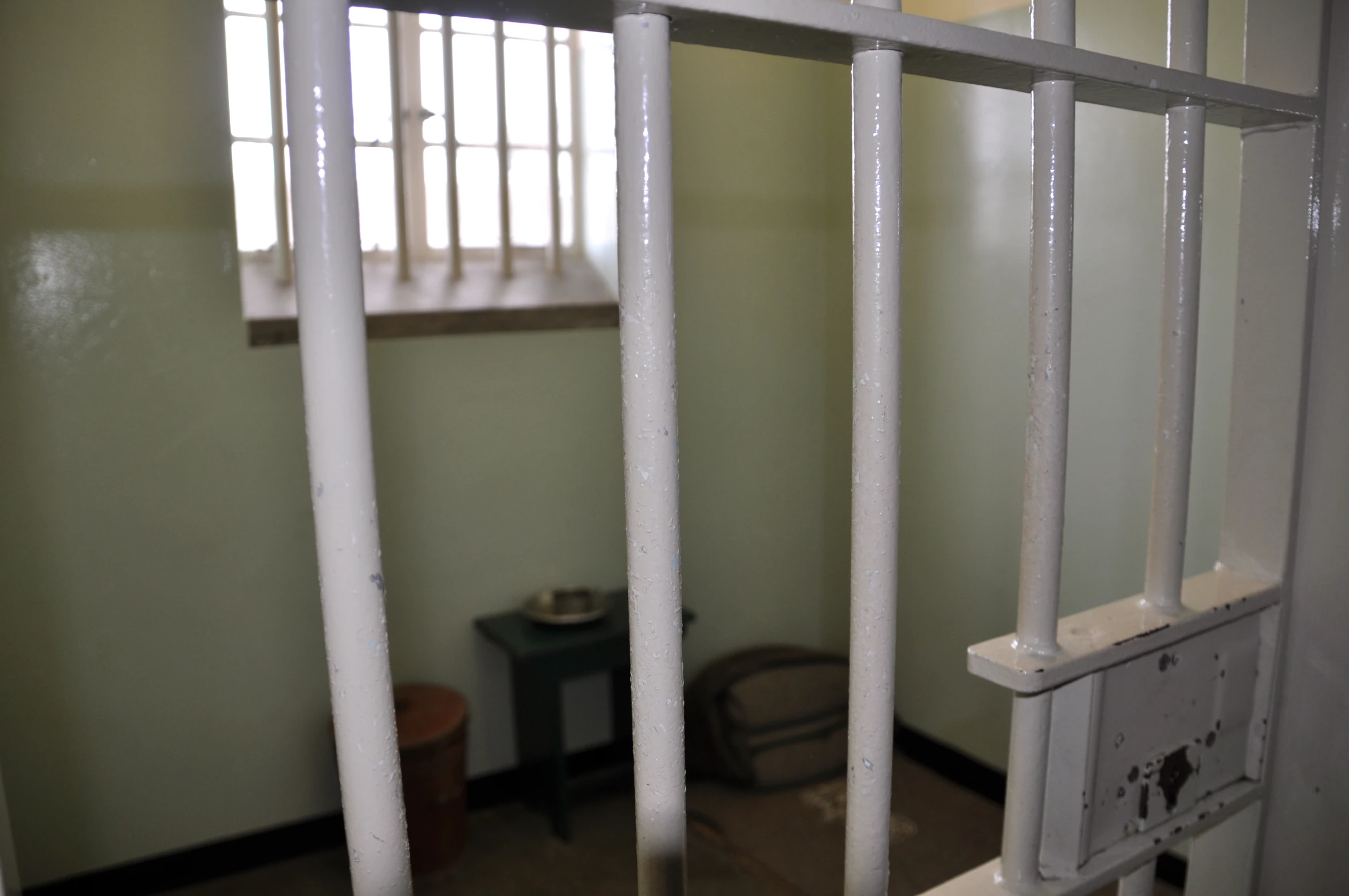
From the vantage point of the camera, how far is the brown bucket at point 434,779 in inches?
93.8

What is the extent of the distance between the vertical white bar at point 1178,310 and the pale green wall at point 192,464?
2.05 m

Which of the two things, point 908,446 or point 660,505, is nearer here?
point 660,505

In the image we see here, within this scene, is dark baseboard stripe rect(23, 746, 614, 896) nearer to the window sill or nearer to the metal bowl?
the metal bowl

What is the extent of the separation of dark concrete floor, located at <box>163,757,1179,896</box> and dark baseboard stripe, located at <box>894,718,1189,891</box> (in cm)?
3

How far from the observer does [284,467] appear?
7.95 ft

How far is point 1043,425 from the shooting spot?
72cm

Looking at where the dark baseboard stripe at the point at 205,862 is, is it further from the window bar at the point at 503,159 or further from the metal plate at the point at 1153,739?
the metal plate at the point at 1153,739

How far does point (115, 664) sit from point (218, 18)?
157 centimetres

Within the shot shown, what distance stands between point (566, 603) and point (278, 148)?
1.46 metres

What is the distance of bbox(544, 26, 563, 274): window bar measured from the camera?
9.08 ft

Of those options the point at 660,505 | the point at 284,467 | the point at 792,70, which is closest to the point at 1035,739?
the point at 660,505

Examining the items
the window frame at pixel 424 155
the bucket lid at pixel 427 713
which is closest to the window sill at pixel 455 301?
the window frame at pixel 424 155

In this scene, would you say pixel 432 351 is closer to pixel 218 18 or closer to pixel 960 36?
pixel 218 18

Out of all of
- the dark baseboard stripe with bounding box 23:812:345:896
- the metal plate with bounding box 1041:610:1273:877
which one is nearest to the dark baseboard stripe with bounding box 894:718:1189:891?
the dark baseboard stripe with bounding box 23:812:345:896
